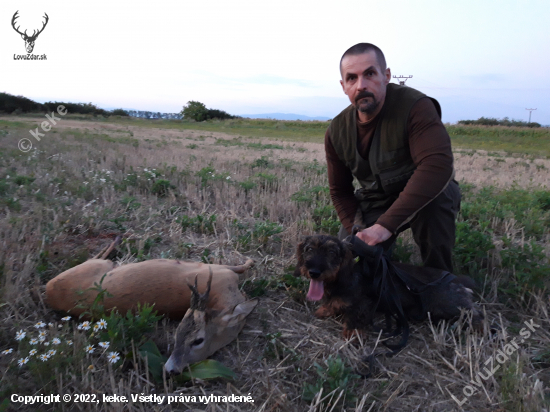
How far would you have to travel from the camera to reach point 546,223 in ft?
18.1

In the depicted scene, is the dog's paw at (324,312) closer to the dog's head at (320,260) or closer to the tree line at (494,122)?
the dog's head at (320,260)

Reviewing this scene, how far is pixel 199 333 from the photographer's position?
262 centimetres

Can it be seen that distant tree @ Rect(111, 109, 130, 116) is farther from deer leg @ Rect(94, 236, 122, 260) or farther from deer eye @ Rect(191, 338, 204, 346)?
deer eye @ Rect(191, 338, 204, 346)

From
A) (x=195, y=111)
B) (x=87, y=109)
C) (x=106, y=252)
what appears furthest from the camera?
(x=195, y=111)

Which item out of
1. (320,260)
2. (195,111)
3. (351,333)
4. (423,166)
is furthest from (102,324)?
(195,111)

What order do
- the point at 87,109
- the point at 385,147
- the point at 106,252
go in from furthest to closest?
the point at 87,109 < the point at 106,252 < the point at 385,147

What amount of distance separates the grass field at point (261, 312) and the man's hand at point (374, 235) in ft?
2.64

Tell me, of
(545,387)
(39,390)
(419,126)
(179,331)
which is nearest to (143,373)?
(179,331)

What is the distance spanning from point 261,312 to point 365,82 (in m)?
2.47

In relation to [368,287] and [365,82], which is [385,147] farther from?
[368,287]

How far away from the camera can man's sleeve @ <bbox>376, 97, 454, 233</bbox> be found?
131 inches

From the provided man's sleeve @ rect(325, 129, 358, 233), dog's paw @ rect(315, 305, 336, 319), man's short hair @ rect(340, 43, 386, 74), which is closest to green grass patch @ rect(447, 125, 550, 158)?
man's sleeve @ rect(325, 129, 358, 233)

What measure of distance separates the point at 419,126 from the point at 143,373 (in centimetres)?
319

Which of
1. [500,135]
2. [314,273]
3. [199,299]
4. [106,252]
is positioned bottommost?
[106,252]
